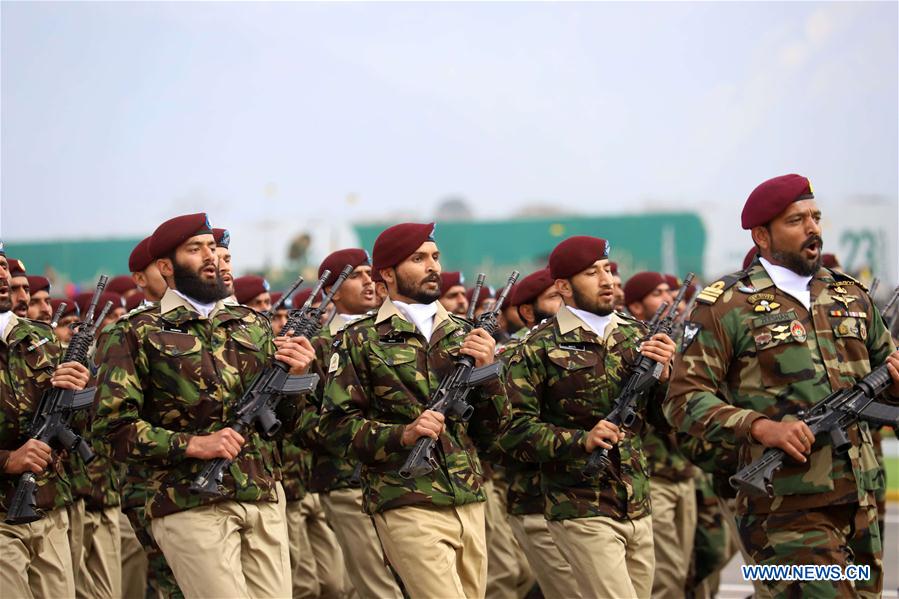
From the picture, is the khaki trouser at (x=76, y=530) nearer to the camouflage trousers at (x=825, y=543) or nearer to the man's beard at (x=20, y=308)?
Answer: the man's beard at (x=20, y=308)

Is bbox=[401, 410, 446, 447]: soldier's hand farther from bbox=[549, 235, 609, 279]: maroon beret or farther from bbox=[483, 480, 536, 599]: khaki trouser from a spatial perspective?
bbox=[483, 480, 536, 599]: khaki trouser

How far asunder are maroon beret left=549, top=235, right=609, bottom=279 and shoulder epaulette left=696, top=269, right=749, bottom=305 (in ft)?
5.80

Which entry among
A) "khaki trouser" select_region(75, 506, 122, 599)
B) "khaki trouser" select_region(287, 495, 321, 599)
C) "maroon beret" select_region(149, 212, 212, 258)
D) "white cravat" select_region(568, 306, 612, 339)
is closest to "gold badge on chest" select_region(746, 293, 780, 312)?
"white cravat" select_region(568, 306, 612, 339)

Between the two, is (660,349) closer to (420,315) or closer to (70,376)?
(420,315)

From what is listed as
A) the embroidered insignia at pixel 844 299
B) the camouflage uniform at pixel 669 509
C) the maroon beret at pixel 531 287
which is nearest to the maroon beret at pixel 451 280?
the maroon beret at pixel 531 287

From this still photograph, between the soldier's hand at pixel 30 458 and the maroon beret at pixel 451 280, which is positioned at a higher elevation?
the maroon beret at pixel 451 280

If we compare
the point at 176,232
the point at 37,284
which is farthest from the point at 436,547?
the point at 37,284

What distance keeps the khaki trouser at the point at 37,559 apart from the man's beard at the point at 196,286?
1745 mm

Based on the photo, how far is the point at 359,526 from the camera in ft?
29.8

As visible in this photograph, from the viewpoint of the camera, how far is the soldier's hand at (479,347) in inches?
275

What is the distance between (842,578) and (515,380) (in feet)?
8.15

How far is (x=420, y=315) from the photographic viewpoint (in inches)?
288

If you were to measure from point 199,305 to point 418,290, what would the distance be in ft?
3.77

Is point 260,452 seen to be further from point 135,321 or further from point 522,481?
point 522,481
